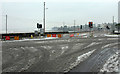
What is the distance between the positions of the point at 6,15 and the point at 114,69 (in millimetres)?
52046

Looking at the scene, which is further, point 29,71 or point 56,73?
point 29,71

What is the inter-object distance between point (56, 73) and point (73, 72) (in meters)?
0.65

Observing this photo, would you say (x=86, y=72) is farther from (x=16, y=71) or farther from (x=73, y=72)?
(x=16, y=71)

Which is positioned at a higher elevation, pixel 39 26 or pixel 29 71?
pixel 39 26

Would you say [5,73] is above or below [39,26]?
below

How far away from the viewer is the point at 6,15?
49562 mm

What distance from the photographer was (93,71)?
15.1ft

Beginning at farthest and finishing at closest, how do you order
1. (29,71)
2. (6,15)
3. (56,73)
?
(6,15), (29,71), (56,73)

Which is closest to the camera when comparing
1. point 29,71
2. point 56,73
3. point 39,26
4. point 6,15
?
point 56,73

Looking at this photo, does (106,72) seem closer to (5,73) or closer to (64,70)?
(64,70)

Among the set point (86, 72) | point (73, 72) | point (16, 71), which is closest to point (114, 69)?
point (86, 72)

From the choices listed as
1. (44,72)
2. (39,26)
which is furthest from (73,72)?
(39,26)

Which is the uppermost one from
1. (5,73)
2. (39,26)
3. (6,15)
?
(6,15)

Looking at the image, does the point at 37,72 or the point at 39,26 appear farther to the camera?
the point at 39,26
